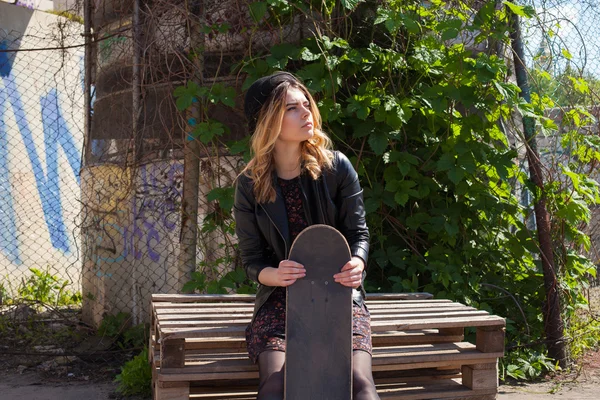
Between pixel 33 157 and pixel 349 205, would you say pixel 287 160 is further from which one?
pixel 33 157

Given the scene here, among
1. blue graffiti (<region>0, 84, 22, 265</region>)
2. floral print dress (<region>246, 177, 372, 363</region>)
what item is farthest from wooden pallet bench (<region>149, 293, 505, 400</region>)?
blue graffiti (<region>0, 84, 22, 265</region>)

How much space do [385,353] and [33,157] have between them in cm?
607

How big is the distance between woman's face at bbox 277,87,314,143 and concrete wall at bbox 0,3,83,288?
16.9 ft

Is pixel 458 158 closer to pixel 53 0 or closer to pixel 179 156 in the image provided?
pixel 179 156

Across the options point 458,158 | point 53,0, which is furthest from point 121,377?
point 53,0

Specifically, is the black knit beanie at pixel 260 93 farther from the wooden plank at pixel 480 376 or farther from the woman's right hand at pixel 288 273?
the wooden plank at pixel 480 376

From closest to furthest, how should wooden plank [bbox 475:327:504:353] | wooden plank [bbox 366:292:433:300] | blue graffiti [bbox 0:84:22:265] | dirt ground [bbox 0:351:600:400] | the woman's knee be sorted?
the woman's knee → wooden plank [bbox 475:327:504:353] → wooden plank [bbox 366:292:433:300] → dirt ground [bbox 0:351:600:400] → blue graffiti [bbox 0:84:22:265]

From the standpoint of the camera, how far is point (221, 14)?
4.72 metres

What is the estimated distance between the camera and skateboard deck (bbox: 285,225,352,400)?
259cm

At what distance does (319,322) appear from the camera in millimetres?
2625

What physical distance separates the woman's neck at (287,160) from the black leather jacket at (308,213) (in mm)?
51

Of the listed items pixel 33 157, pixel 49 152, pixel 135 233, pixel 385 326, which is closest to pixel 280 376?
pixel 385 326

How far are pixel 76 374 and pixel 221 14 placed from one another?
2.58 meters

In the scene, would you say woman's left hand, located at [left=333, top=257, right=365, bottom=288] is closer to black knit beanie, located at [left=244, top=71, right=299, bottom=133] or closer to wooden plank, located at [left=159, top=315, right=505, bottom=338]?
wooden plank, located at [left=159, top=315, right=505, bottom=338]
